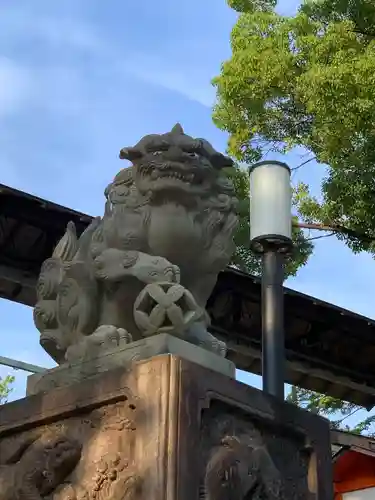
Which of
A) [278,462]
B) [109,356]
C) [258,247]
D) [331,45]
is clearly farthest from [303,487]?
[331,45]

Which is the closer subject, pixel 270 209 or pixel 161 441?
pixel 161 441

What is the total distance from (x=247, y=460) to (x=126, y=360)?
27.3 inches

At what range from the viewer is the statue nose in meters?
4.35

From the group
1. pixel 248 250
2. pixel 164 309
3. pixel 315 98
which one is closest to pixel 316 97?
pixel 315 98

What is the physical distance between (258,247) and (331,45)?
22.2 ft

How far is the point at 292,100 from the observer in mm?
11594

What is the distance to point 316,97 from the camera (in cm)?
1047

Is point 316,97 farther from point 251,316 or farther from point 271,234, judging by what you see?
point 271,234

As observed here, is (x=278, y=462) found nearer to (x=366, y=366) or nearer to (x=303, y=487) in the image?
(x=303, y=487)

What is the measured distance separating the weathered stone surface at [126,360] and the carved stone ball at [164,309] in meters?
0.08

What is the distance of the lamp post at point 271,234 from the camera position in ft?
15.6

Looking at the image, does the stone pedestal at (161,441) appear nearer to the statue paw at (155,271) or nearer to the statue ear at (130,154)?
the statue paw at (155,271)

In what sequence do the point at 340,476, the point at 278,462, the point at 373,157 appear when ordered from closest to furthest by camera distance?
the point at 278,462 → the point at 373,157 → the point at 340,476

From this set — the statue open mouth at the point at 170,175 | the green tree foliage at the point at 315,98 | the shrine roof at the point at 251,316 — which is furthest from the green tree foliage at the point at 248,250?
the statue open mouth at the point at 170,175
